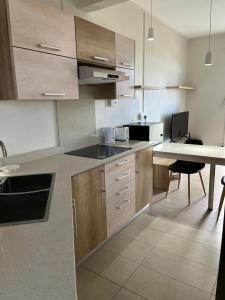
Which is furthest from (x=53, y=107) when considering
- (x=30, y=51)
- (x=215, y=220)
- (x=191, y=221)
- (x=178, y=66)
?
(x=178, y=66)

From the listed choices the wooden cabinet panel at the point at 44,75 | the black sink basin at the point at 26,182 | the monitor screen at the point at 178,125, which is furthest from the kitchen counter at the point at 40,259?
the monitor screen at the point at 178,125

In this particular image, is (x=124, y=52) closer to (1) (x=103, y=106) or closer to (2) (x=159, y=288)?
(1) (x=103, y=106)

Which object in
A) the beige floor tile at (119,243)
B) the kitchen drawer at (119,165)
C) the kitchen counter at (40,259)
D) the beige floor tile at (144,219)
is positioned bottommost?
the beige floor tile at (119,243)

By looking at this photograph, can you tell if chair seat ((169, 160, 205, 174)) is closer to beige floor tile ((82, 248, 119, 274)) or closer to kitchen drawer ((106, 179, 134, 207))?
kitchen drawer ((106, 179, 134, 207))

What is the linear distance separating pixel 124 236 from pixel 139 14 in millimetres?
3108

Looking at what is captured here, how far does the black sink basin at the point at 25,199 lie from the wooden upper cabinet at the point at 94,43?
1143 mm

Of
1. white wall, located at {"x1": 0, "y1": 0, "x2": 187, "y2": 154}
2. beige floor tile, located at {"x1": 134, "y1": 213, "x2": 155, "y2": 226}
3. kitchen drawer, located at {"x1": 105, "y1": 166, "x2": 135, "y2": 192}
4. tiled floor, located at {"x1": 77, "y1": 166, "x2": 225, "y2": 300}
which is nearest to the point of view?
tiled floor, located at {"x1": 77, "y1": 166, "x2": 225, "y2": 300}

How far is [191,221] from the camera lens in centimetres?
274

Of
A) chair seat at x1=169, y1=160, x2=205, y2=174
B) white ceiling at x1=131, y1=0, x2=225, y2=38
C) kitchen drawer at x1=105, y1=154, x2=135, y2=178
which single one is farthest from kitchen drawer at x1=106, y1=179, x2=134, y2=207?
white ceiling at x1=131, y1=0, x2=225, y2=38

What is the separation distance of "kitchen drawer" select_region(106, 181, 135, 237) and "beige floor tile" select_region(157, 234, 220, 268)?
451 millimetres

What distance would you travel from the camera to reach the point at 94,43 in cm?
212

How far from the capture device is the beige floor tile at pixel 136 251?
211 centimetres

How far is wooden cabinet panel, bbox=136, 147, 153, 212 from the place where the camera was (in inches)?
105

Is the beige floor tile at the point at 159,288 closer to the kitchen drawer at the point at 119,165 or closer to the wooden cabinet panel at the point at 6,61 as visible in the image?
the kitchen drawer at the point at 119,165
